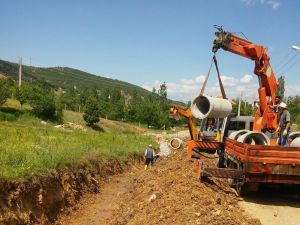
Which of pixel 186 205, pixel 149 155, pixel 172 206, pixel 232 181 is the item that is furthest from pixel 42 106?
pixel 186 205

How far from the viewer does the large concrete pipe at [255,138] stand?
10.9m

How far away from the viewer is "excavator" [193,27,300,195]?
30.0ft

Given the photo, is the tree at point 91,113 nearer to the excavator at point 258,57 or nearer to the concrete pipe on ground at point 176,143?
the concrete pipe on ground at point 176,143

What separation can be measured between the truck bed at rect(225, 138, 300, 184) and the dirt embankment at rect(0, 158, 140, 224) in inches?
226

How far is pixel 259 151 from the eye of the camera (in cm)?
912

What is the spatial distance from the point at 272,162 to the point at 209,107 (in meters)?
3.03

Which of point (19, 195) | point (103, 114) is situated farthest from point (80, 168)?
point (103, 114)

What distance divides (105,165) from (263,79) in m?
8.68

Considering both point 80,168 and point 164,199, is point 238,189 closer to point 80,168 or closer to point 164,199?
point 164,199

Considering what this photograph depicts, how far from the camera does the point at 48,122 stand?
54938 millimetres

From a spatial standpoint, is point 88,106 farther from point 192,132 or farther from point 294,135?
point 294,135

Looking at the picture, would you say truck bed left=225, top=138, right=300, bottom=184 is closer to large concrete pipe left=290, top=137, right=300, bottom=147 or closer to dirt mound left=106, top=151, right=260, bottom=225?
dirt mound left=106, top=151, right=260, bottom=225

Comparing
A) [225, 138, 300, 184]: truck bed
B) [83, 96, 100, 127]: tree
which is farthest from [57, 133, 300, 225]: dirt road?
[83, 96, 100, 127]: tree

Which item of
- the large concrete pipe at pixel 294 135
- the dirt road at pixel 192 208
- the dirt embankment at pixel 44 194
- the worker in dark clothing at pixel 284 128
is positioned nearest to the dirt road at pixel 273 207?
the dirt road at pixel 192 208
